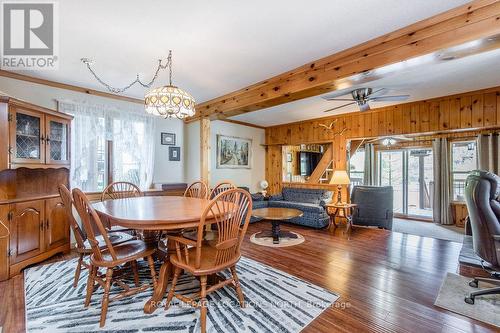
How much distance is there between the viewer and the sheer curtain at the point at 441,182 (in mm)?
5648

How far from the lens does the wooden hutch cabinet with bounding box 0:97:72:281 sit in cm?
254

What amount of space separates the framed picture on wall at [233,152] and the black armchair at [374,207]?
2.81 meters

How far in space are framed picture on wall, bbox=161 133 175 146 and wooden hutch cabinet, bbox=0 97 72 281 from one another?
1519 mm

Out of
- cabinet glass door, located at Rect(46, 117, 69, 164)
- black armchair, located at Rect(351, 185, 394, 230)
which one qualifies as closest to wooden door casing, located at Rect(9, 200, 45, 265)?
cabinet glass door, located at Rect(46, 117, 69, 164)

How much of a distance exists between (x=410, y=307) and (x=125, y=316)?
2.33 metres

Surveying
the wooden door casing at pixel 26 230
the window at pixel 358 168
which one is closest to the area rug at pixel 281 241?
the wooden door casing at pixel 26 230

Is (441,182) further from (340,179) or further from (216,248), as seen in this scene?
(216,248)

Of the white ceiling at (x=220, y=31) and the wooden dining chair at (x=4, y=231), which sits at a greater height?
the white ceiling at (x=220, y=31)

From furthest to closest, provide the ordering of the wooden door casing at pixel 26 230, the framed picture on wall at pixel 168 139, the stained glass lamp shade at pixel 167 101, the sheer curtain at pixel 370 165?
the sheer curtain at pixel 370 165, the framed picture on wall at pixel 168 139, the wooden door casing at pixel 26 230, the stained glass lamp shade at pixel 167 101

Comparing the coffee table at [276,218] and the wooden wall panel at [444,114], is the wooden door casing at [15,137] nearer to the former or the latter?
the coffee table at [276,218]

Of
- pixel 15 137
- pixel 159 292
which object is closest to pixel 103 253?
pixel 159 292

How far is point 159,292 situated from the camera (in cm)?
202

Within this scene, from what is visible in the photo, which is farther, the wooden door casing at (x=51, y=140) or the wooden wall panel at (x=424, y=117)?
the wooden wall panel at (x=424, y=117)

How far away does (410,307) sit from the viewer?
197 cm
